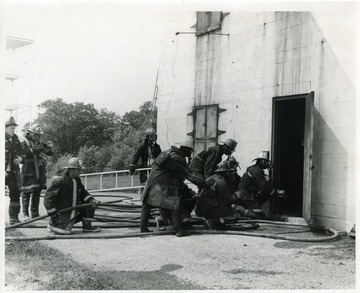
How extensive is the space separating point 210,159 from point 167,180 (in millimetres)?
1294

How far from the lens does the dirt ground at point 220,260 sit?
4094 mm

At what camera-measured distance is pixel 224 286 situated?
397 cm

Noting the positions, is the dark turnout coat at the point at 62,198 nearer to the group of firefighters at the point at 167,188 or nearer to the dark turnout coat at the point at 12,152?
the group of firefighters at the point at 167,188

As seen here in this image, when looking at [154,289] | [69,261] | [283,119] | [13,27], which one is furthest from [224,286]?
[283,119]

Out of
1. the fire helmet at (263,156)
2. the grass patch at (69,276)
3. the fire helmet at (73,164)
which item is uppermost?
the fire helmet at (263,156)

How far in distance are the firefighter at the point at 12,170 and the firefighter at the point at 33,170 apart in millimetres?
533

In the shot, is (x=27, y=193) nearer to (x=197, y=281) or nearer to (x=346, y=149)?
(x=197, y=281)

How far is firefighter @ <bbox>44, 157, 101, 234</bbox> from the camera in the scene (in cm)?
574

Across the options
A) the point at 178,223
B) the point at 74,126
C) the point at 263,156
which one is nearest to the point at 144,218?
the point at 178,223

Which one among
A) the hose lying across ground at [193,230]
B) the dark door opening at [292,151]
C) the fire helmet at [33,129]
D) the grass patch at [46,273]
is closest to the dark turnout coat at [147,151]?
the hose lying across ground at [193,230]

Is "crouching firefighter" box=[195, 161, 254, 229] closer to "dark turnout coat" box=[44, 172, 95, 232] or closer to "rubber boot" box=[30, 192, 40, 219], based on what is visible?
"dark turnout coat" box=[44, 172, 95, 232]

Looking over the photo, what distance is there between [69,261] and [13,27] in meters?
2.89

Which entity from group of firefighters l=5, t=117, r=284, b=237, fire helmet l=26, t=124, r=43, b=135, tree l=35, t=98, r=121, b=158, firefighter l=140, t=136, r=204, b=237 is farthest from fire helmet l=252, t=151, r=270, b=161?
tree l=35, t=98, r=121, b=158

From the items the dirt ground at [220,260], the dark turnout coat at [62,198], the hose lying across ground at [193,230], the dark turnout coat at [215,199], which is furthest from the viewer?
the dark turnout coat at [215,199]
